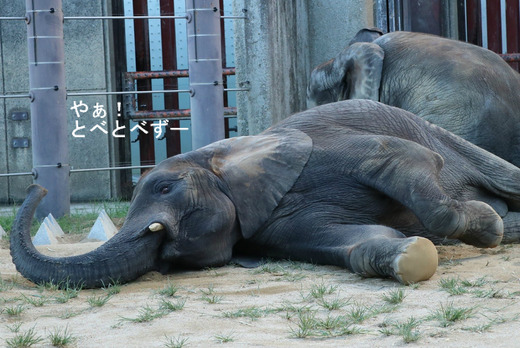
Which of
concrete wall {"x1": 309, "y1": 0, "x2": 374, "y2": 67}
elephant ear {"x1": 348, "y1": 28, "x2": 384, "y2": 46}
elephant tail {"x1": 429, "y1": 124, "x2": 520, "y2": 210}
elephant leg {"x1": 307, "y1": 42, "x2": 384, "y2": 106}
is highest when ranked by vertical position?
concrete wall {"x1": 309, "y1": 0, "x2": 374, "y2": 67}

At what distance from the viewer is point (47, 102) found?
6.41 metres

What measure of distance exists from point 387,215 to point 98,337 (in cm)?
181

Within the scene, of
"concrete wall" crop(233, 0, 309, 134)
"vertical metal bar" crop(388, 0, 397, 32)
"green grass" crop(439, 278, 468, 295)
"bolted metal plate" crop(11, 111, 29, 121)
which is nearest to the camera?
"green grass" crop(439, 278, 468, 295)

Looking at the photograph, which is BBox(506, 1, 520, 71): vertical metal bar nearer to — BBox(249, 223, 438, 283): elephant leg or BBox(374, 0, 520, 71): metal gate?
BBox(374, 0, 520, 71): metal gate

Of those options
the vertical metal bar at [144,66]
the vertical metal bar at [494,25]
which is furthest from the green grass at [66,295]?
the vertical metal bar at [494,25]

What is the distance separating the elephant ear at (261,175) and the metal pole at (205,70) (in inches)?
109

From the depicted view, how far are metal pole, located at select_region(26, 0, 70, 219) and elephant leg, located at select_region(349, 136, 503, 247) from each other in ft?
9.71

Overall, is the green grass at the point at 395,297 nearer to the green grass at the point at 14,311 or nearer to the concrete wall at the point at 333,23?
the green grass at the point at 14,311

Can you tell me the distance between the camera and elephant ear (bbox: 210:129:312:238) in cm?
397

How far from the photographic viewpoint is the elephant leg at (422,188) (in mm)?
3803

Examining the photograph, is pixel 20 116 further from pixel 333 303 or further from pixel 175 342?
pixel 175 342

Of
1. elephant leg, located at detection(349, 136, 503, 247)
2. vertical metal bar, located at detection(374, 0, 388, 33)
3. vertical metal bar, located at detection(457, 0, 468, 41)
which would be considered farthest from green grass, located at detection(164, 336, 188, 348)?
vertical metal bar, located at detection(457, 0, 468, 41)

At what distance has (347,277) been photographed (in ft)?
11.8

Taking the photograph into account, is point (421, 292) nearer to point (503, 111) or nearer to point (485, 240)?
point (485, 240)
